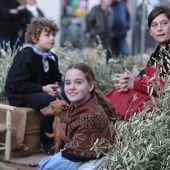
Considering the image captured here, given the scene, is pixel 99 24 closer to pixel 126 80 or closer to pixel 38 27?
pixel 38 27

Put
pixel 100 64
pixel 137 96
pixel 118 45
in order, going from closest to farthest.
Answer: pixel 137 96 → pixel 100 64 → pixel 118 45

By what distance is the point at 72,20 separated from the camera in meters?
15.8

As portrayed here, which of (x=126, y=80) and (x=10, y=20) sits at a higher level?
(x=10, y=20)

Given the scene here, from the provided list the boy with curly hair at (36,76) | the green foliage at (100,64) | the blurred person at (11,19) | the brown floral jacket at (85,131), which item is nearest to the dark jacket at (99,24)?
the blurred person at (11,19)

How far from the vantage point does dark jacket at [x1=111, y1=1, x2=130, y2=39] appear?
1224 cm

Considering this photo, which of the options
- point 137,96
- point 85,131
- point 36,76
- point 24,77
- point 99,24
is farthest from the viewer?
point 99,24

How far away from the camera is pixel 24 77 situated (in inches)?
259

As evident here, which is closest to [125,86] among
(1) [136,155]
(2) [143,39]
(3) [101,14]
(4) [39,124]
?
(4) [39,124]

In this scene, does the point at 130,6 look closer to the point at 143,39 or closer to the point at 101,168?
the point at 143,39

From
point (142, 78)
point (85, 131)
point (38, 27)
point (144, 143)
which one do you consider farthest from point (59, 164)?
point (38, 27)

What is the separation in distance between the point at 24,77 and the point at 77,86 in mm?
1774

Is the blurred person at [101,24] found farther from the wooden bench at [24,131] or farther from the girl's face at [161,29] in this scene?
the girl's face at [161,29]

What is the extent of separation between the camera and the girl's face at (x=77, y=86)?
4.89 metres

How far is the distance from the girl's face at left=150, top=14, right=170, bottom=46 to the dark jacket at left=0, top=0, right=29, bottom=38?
210 inches
